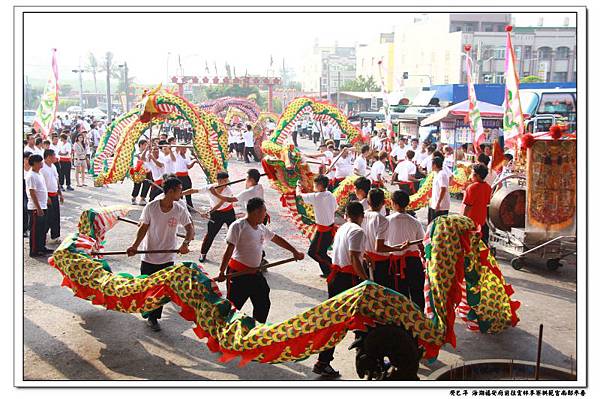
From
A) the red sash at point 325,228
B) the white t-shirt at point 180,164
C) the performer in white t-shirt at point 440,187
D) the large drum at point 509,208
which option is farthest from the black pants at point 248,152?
the red sash at point 325,228

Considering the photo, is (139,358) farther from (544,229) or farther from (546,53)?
(546,53)

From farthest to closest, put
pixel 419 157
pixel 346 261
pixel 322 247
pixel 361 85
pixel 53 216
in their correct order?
pixel 361 85, pixel 419 157, pixel 53 216, pixel 322 247, pixel 346 261

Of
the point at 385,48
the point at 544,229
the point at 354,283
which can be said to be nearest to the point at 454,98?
the point at 385,48

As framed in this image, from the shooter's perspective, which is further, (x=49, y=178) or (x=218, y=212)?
(x=49, y=178)

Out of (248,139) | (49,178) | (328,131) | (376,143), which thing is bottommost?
(49,178)

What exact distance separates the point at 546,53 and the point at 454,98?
8.70 m

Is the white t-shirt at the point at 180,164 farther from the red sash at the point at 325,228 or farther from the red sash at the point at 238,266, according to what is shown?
the red sash at the point at 238,266

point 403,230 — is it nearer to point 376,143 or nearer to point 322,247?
point 322,247

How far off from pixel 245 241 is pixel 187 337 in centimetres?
130

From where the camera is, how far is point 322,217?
301 inches

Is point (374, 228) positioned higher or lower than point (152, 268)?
higher

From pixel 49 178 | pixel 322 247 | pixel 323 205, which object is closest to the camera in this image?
pixel 323 205

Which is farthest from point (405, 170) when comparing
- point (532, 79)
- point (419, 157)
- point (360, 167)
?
point (532, 79)

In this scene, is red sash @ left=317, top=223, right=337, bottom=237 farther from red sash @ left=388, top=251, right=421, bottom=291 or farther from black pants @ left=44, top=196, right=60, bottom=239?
black pants @ left=44, top=196, right=60, bottom=239
